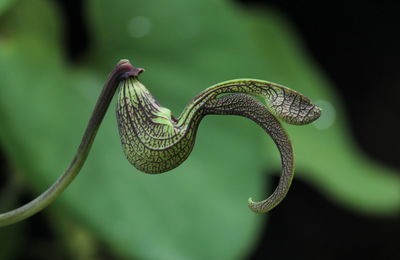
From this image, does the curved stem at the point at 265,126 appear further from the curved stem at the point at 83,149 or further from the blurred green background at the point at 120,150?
the blurred green background at the point at 120,150

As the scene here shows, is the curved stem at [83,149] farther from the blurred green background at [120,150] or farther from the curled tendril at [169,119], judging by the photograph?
the blurred green background at [120,150]

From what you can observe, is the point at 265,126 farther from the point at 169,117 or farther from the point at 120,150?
the point at 120,150

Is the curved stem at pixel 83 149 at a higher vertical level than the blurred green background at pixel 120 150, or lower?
higher

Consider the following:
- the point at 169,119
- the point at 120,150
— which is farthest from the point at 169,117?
the point at 120,150

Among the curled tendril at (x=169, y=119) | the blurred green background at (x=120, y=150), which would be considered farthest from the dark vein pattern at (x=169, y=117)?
the blurred green background at (x=120, y=150)

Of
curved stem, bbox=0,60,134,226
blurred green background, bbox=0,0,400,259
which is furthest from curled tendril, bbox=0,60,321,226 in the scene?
blurred green background, bbox=0,0,400,259

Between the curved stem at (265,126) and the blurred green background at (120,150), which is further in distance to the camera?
the blurred green background at (120,150)
